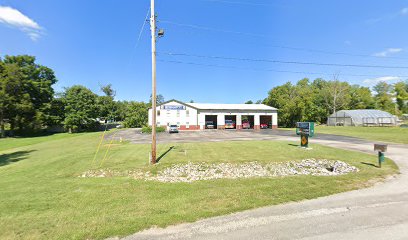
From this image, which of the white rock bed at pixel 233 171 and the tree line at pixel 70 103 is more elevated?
the tree line at pixel 70 103

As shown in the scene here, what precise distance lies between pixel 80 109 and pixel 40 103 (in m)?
9.08

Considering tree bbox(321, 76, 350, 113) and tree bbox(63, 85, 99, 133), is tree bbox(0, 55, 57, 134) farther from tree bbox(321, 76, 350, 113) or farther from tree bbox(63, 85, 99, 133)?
tree bbox(321, 76, 350, 113)

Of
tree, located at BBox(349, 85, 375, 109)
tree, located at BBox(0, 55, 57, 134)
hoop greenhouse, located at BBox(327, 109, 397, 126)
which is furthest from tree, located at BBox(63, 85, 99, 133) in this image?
tree, located at BBox(349, 85, 375, 109)

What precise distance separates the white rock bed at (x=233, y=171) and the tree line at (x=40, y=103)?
45.9 m

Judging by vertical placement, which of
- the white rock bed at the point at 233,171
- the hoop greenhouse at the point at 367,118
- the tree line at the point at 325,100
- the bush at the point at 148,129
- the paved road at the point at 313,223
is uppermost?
the tree line at the point at 325,100

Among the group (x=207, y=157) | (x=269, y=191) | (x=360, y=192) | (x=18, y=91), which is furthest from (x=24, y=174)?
(x=18, y=91)

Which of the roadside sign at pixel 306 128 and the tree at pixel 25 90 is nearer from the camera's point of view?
the roadside sign at pixel 306 128

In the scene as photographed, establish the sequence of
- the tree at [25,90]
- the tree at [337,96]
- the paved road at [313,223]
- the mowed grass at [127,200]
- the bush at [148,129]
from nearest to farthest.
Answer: the paved road at [313,223]
the mowed grass at [127,200]
the bush at [148,129]
the tree at [25,90]
the tree at [337,96]

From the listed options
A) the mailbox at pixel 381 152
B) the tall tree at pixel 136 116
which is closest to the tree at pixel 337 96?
the tall tree at pixel 136 116

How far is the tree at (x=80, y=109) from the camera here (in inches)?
1934

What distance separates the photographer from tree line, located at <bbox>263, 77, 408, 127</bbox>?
5584cm

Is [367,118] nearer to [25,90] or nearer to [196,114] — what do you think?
[196,114]

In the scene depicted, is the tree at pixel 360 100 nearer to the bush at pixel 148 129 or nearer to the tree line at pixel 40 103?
the bush at pixel 148 129

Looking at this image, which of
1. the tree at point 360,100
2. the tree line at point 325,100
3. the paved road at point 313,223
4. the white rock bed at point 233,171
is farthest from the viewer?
the tree at point 360,100
